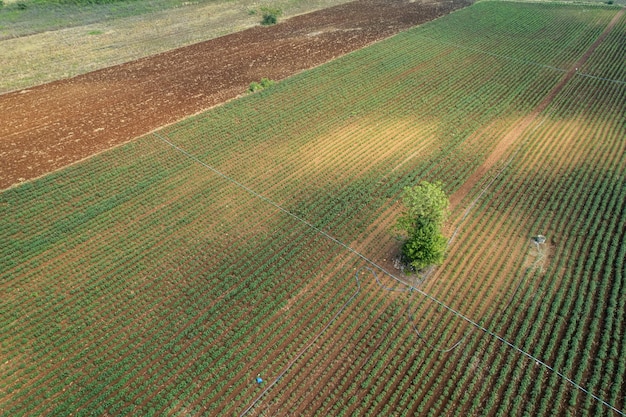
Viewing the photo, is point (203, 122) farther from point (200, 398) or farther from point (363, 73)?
point (200, 398)

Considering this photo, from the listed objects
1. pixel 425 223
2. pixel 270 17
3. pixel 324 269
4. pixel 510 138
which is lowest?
pixel 324 269

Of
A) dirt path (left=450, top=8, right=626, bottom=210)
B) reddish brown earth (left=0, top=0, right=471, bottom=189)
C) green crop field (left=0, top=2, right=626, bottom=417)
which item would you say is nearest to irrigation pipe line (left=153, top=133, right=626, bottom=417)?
green crop field (left=0, top=2, right=626, bottom=417)

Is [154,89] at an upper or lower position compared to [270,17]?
lower

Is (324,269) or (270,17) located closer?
(324,269)

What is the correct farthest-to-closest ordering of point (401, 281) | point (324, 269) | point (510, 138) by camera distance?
point (510, 138) → point (324, 269) → point (401, 281)

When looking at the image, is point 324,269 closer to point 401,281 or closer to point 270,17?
point 401,281

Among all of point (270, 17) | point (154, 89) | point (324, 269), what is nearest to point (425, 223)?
point (324, 269)

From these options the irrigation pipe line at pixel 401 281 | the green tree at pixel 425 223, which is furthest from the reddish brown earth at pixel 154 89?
the green tree at pixel 425 223
